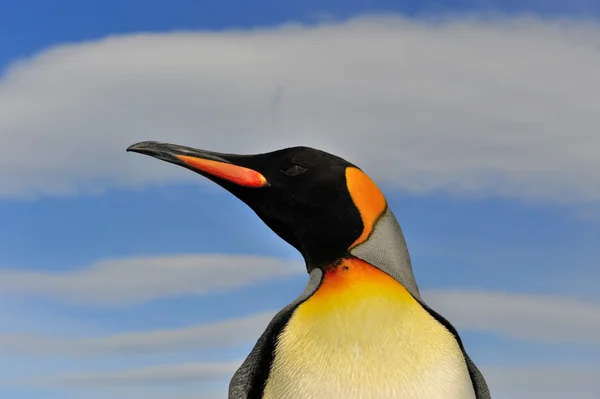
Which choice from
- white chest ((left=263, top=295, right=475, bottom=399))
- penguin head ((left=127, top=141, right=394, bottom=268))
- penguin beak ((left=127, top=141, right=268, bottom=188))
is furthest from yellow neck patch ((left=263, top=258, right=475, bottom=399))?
penguin beak ((left=127, top=141, right=268, bottom=188))

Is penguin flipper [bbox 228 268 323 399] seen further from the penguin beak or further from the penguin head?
the penguin beak

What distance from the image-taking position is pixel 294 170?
4.05 m

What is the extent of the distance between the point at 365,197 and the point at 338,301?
60 centimetres

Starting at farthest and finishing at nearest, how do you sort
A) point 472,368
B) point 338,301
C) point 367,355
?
point 472,368 < point 338,301 < point 367,355

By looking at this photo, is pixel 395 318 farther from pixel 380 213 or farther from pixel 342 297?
pixel 380 213

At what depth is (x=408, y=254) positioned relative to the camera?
4.11 meters

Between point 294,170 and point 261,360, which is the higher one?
point 294,170

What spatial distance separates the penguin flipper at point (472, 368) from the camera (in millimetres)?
3787

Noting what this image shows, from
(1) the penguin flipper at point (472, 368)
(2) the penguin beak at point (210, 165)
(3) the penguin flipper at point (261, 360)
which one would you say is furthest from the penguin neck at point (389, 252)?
(2) the penguin beak at point (210, 165)

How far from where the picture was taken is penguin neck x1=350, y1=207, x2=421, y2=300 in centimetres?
382

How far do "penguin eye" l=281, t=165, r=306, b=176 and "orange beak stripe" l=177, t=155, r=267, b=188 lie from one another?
5.0 inches

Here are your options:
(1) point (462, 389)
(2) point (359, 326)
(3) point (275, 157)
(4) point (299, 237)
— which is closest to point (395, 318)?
(2) point (359, 326)

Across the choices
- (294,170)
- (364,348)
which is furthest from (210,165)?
(364,348)

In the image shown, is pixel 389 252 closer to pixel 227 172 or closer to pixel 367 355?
pixel 367 355
